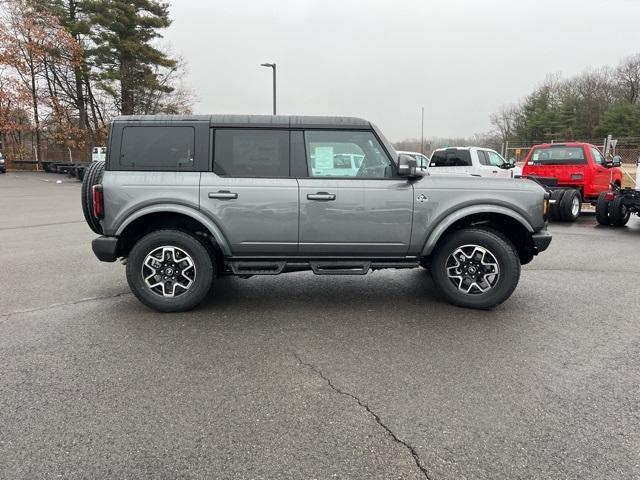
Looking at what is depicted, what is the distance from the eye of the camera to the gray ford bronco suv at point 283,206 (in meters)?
4.54

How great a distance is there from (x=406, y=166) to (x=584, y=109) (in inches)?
2148

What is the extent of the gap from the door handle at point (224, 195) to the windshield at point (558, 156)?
34.6 ft

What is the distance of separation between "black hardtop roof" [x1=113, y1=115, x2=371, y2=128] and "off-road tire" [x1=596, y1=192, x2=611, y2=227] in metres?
8.52

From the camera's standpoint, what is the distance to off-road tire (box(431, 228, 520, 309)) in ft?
15.2

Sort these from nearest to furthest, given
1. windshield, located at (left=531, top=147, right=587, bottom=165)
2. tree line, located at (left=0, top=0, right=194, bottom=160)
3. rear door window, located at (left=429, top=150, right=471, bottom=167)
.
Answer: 1. windshield, located at (left=531, top=147, right=587, bottom=165)
2. rear door window, located at (left=429, top=150, right=471, bottom=167)
3. tree line, located at (left=0, top=0, right=194, bottom=160)

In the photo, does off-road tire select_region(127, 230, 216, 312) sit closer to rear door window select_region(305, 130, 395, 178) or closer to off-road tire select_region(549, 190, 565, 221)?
rear door window select_region(305, 130, 395, 178)

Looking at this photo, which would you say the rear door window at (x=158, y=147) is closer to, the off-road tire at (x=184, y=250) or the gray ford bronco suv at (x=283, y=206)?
the gray ford bronco suv at (x=283, y=206)

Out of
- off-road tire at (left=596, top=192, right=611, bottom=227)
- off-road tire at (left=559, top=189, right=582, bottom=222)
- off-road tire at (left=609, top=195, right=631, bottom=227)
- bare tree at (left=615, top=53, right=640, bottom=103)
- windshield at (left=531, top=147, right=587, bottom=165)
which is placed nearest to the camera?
off-road tire at (left=609, top=195, right=631, bottom=227)

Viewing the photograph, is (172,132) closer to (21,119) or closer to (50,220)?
(50,220)

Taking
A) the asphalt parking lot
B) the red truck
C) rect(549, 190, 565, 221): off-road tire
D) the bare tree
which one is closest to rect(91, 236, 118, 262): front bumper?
the asphalt parking lot

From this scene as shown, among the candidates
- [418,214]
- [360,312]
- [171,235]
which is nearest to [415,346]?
[360,312]

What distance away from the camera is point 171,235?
15.0ft

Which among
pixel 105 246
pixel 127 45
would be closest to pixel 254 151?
pixel 105 246

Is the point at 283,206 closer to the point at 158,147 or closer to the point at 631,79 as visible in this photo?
the point at 158,147
